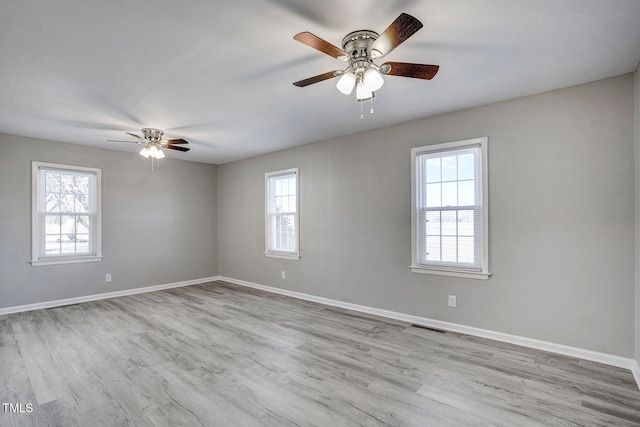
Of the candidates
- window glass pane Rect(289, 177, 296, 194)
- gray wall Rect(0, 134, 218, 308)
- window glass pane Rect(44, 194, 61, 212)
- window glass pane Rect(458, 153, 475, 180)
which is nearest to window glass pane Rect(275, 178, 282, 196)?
window glass pane Rect(289, 177, 296, 194)

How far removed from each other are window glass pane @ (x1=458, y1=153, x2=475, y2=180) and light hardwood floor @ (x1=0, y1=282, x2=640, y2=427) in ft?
5.92

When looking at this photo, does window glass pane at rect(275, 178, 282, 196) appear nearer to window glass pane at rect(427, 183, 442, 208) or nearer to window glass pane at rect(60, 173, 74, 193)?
window glass pane at rect(427, 183, 442, 208)

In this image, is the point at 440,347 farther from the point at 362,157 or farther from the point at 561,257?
the point at 362,157

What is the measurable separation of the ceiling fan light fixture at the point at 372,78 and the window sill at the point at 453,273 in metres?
2.48

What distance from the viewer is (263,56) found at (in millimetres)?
2496

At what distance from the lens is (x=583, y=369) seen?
2.78 m

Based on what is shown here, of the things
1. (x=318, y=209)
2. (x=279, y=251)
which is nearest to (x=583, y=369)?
(x=318, y=209)

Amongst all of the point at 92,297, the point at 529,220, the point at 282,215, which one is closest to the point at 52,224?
the point at 92,297

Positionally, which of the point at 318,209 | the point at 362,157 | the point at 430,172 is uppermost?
the point at 362,157

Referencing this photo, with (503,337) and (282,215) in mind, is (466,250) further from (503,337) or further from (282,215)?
(282,215)

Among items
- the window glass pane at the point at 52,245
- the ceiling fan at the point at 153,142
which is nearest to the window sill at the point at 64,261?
the window glass pane at the point at 52,245

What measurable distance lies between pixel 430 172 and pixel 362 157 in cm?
102

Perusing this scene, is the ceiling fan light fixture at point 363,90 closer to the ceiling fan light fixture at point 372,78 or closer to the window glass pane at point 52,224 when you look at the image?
the ceiling fan light fixture at point 372,78

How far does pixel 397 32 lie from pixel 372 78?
0.36 m
